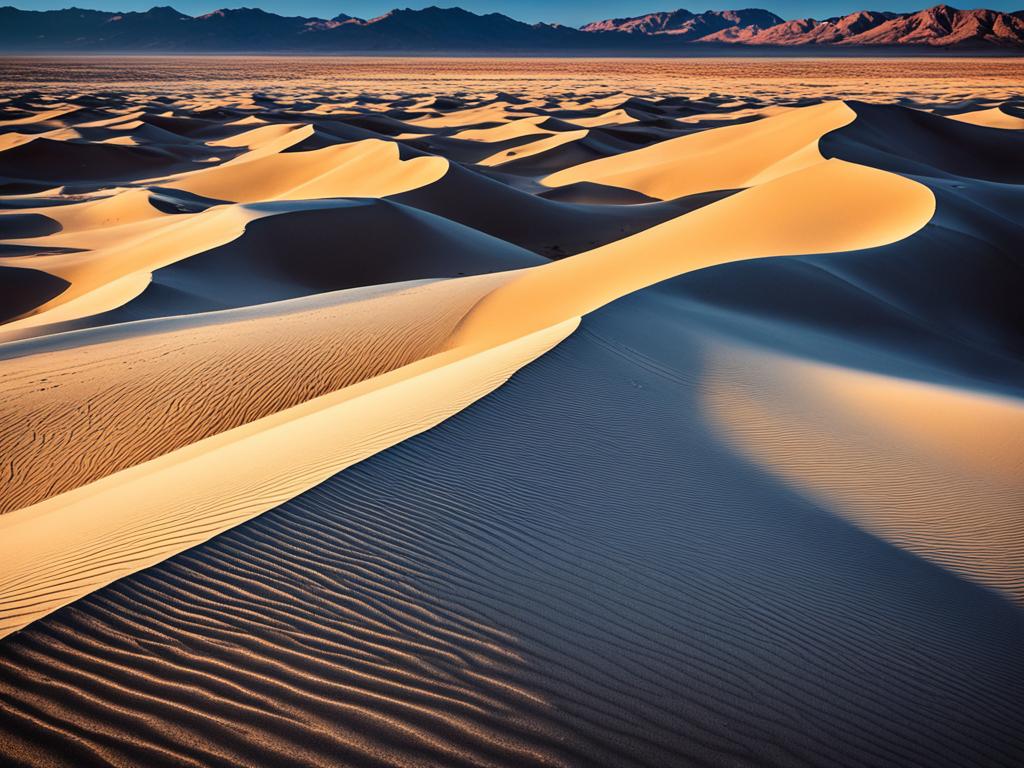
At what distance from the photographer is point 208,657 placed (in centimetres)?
263

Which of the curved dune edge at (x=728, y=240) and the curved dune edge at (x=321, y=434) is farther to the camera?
the curved dune edge at (x=728, y=240)

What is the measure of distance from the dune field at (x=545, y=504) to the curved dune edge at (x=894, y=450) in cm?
3

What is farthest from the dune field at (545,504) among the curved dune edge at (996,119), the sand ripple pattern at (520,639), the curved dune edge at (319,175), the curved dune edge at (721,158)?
the curved dune edge at (996,119)

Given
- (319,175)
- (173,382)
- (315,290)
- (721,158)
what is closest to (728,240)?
(315,290)

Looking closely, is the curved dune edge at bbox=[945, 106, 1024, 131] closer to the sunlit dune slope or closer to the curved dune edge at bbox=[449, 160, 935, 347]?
the sunlit dune slope

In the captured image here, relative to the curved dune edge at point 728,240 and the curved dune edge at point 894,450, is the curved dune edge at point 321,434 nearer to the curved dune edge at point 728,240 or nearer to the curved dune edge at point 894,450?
the curved dune edge at point 728,240

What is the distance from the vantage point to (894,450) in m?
5.88

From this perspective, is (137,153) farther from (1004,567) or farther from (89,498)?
(1004,567)

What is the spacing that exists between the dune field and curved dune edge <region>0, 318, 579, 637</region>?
0.03m

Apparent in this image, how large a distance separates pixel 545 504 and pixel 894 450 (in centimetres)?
328

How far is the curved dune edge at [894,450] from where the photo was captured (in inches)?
189

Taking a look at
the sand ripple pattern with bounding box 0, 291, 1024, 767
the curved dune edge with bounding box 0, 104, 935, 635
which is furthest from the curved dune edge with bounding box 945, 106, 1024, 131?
the sand ripple pattern with bounding box 0, 291, 1024, 767

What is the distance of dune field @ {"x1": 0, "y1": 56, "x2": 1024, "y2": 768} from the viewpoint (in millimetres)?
2549

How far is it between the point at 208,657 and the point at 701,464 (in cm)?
332
